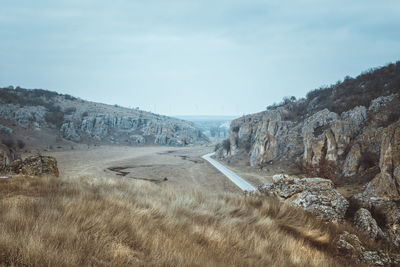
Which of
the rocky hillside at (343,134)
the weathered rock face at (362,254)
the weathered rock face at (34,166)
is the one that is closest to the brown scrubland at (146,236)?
the weathered rock face at (362,254)

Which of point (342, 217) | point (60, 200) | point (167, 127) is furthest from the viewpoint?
point (167, 127)

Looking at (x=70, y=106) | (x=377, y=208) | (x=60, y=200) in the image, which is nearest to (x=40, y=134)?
(x=70, y=106)

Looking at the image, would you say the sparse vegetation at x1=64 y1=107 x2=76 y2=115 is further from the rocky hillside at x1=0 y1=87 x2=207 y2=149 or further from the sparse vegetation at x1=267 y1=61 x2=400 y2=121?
the sparse vegetation at x1=267 y1=61 x2=400 y2=121

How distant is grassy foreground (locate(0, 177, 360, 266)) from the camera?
2.43 m

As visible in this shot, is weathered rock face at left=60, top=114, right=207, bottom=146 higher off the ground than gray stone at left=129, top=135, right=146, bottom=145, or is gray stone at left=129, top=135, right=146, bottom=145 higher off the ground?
weathered rock face at left=60, top=114, right=207, bottom=146

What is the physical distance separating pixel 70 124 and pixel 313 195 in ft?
291

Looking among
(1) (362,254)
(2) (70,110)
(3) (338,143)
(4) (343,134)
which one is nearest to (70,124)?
(2) (70,110)

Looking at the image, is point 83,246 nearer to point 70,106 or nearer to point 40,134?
point 40,134

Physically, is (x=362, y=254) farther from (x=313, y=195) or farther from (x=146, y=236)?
(x=146, y=236)

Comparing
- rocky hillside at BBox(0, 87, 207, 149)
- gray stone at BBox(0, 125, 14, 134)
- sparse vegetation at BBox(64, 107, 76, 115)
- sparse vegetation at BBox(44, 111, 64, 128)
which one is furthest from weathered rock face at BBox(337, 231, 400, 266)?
sparse vegetation at BBox(64, 107, 76, 115)

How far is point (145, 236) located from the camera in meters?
3.22

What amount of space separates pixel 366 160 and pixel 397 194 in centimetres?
948

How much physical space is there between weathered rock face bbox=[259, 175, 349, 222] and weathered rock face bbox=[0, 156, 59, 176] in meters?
9.55

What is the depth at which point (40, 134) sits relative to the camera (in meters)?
→ 65.1
